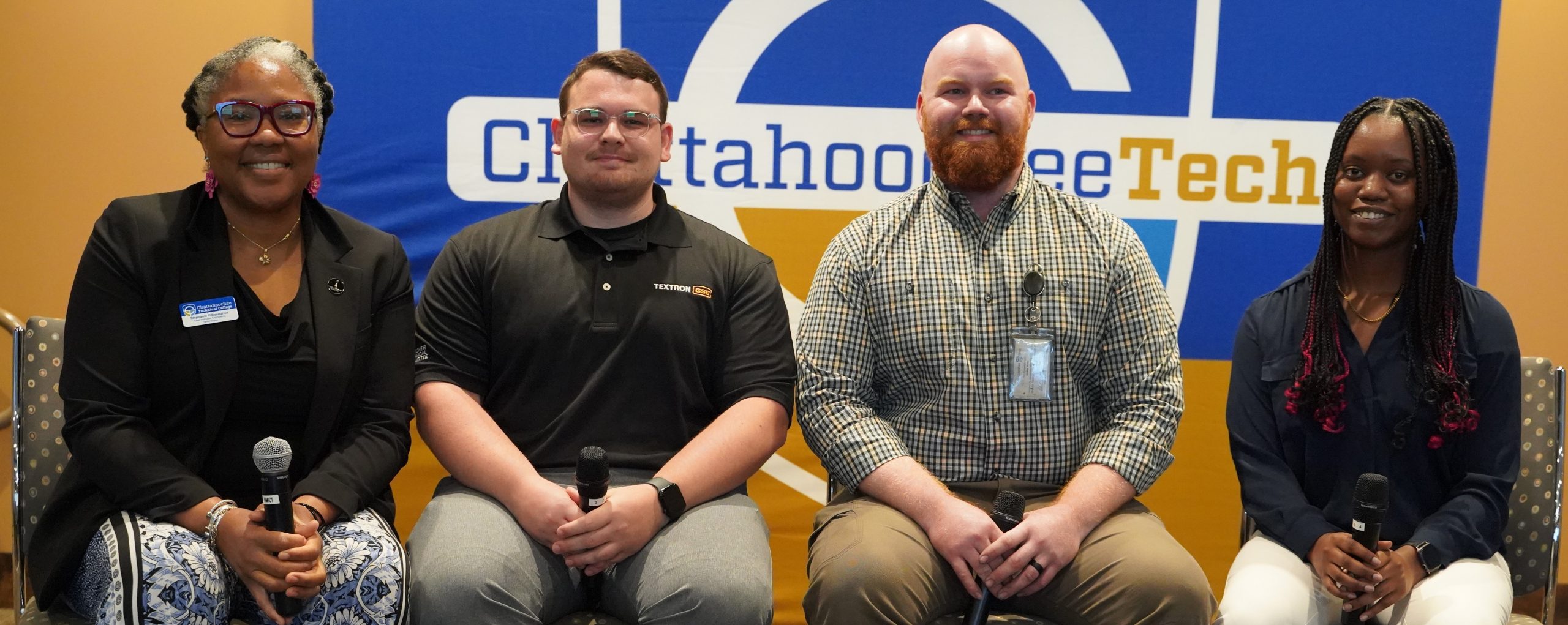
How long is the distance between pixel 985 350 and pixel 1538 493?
1342mm

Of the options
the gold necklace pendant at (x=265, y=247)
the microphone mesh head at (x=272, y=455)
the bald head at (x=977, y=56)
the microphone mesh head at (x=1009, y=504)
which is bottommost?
the microphone mesh head at (x=1009, y=504)

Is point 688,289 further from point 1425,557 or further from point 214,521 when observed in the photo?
point 1425,557

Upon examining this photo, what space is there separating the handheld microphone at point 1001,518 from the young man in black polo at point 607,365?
434mm

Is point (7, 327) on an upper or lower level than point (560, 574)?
upper

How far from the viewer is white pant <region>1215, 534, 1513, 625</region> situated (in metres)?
2.31

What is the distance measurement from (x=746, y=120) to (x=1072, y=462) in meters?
1.54

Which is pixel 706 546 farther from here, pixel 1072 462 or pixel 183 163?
pixel 183 163

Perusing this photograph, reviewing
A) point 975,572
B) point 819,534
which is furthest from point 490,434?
point 975,572

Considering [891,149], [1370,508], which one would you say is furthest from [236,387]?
[1370,508]

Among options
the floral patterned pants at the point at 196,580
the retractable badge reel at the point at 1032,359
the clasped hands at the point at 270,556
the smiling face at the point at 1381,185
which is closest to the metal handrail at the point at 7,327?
the floral patterned pants at the point at 196,580

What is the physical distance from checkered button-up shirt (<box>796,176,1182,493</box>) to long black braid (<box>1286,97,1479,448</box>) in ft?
0.99

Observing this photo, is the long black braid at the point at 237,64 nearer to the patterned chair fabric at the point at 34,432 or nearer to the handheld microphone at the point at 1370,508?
the patterned chair fabric at the point at 34,432

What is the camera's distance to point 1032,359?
267cm

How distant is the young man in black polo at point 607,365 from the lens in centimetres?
244
